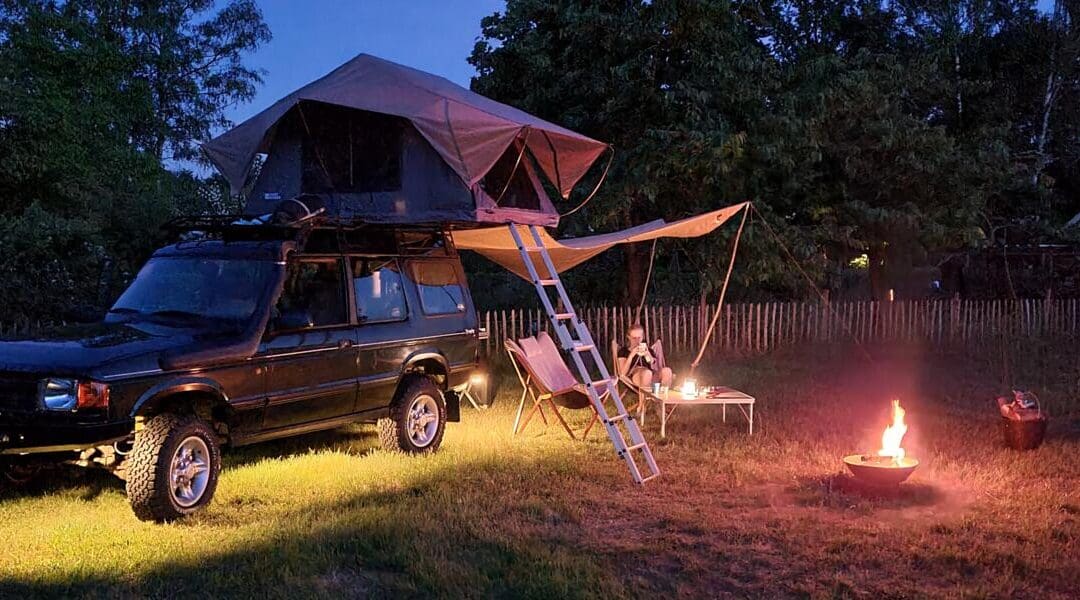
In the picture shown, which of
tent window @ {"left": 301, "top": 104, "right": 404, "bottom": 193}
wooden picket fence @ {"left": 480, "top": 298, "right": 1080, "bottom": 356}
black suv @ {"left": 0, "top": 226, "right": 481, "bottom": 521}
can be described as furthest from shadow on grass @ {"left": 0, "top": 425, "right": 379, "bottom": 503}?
wooden picket fence @ {"left": 480, "top": 298, "right": 1080, "bottom": 356}

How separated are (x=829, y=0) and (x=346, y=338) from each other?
18.3 m

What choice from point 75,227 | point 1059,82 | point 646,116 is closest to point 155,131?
point 75,227

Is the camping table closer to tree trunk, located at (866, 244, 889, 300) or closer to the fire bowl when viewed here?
the fire bowl

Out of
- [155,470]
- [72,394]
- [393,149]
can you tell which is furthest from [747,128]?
[72,394]

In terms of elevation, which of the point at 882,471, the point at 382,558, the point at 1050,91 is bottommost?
the point at 382,558

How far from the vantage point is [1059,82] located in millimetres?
25094

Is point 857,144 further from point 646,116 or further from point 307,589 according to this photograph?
point 307,589

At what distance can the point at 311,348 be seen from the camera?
669 centimetres

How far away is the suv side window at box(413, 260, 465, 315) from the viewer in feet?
26.5

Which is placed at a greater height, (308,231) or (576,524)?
(308,231)

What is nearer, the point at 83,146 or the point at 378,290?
the point at 378,290

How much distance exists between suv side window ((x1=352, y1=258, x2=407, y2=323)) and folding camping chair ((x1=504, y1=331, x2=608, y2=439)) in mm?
1391

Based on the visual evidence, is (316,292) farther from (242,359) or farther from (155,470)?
(155,470)

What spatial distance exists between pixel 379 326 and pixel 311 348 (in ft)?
2.84
